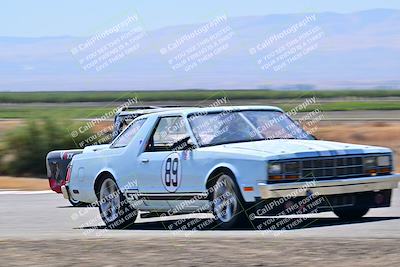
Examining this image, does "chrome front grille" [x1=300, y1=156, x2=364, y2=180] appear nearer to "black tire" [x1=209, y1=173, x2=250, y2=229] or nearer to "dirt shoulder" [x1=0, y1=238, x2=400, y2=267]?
"black tire" [x1=209, y1=173, x2=250, y2=229]

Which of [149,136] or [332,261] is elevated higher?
[149,136]

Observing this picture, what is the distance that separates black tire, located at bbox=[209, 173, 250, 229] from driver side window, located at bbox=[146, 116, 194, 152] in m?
1.02

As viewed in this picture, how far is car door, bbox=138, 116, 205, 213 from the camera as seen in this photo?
13.6 meters

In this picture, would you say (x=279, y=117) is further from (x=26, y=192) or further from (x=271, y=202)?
(x=26, y=192)

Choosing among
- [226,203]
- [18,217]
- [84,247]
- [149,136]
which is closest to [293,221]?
[226,203]

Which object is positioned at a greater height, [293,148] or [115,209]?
[293,148]

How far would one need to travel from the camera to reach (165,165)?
544 inches

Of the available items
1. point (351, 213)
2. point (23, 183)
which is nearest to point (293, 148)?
point (351, 213)

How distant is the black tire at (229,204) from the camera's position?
1274 centimetres

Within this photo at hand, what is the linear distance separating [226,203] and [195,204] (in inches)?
21.2

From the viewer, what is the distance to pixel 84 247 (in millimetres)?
11102

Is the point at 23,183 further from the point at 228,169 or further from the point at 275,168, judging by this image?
the point at 275,168

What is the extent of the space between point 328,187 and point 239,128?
5.32ft

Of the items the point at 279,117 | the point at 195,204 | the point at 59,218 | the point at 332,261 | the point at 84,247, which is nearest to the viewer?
the point at 332,261
